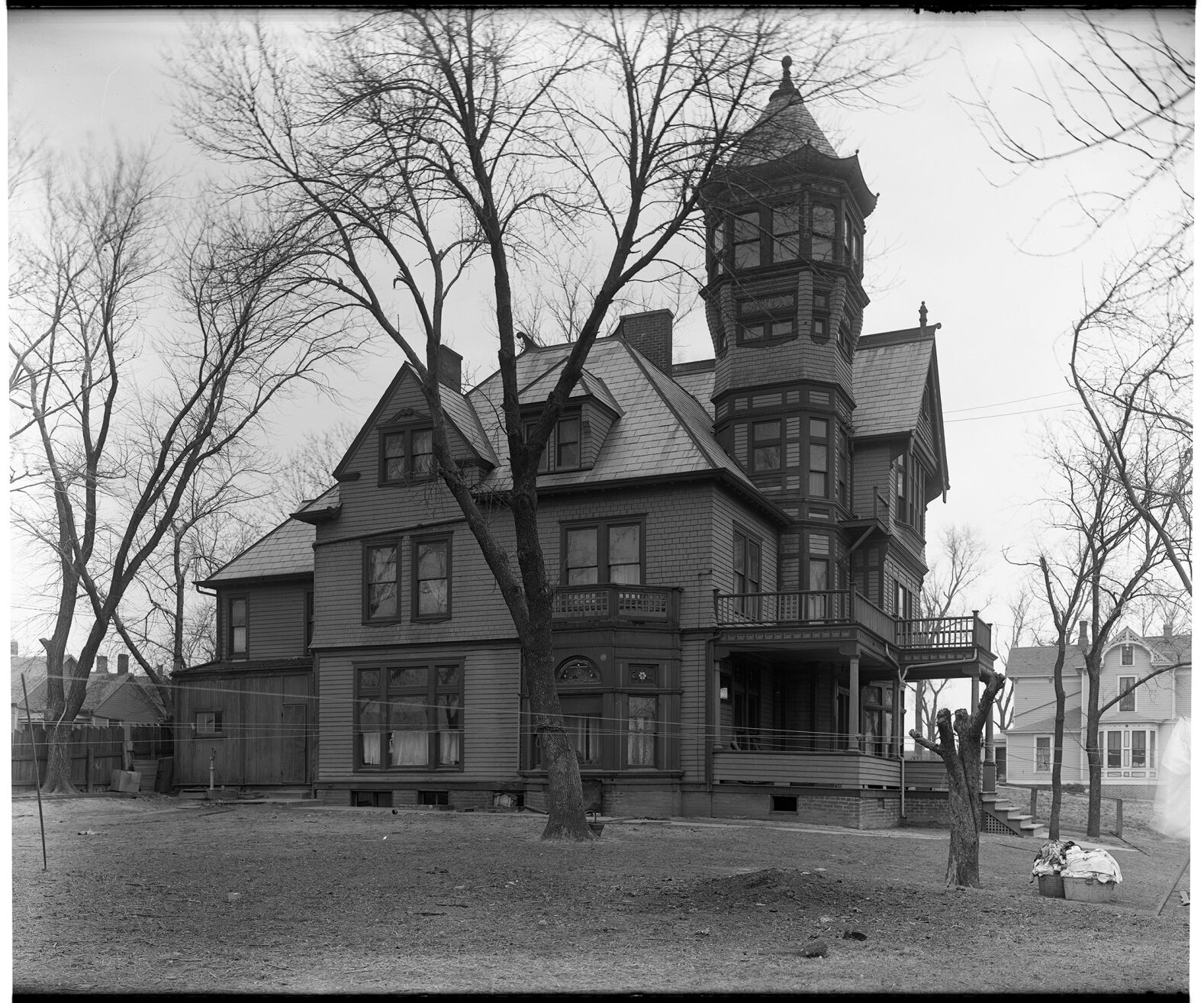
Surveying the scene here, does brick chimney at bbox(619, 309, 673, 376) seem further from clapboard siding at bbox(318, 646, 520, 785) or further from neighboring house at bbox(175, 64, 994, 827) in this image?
clapboard siding at bbox(318, 646, 520, 785)

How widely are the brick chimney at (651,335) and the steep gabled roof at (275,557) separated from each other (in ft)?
31.3

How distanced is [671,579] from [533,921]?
13764 mm

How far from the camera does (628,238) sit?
1631 centimetres

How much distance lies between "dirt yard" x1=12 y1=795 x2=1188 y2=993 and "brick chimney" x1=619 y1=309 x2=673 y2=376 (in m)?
15.7

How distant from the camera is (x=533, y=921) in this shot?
434 inches

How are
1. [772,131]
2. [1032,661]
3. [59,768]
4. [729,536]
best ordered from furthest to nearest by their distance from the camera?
[1032,661] < [59,768] < [729,536] < [772,131]

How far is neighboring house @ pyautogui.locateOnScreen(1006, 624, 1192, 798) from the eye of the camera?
46.7 meters

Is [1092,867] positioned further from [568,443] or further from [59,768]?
[59,768]

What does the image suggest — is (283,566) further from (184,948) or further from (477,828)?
(184,948)

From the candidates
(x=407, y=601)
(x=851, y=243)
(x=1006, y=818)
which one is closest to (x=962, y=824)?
(x=1006, y=818)

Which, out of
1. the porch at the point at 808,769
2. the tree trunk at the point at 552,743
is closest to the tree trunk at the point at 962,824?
the tree trunk at the point at 552,743

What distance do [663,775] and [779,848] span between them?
22.0ft

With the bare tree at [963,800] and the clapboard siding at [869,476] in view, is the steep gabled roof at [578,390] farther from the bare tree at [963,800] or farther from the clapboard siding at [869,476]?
the bare tree at [963,800]

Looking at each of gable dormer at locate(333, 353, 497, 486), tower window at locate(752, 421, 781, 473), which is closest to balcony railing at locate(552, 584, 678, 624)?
gable dormer at locate(333, 353, 497, 486)
